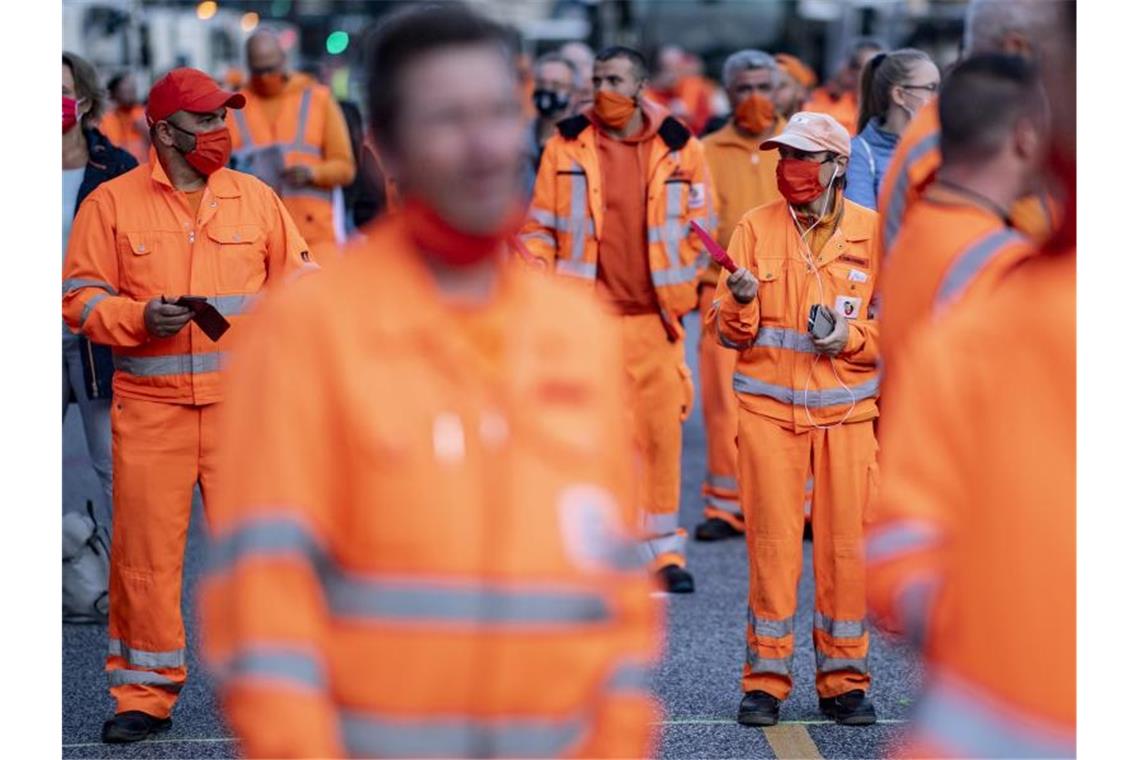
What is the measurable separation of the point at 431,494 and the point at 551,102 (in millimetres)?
9479

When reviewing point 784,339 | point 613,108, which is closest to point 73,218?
point 613,108

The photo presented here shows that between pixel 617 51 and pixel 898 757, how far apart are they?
3599 mm

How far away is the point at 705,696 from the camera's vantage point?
20.9 ft

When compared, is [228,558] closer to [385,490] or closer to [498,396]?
[385,490]

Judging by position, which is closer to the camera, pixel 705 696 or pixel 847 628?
pixel 847 628

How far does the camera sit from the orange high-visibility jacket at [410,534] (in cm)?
244

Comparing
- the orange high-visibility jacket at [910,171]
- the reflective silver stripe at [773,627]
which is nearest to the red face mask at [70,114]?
the reflective silver stripe at [773,627]

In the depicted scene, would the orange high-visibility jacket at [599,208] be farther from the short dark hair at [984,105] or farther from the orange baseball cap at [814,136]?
the short dark hair at [984,105]

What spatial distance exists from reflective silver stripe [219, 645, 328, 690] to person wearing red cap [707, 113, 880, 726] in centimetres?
368

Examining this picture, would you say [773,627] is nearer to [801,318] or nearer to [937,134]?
[801,318]

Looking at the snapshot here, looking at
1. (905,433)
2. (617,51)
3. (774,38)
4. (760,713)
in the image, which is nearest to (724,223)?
(617,51)

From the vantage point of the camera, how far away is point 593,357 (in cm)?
262

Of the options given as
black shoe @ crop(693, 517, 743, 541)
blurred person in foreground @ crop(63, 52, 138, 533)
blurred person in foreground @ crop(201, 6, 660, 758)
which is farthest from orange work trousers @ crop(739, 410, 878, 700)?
blurred person in foreground @ crop(201, 6, 660, 758)

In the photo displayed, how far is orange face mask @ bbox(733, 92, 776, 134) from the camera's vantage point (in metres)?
9.52
